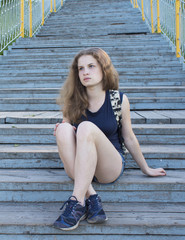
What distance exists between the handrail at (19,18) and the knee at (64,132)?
14.3ft

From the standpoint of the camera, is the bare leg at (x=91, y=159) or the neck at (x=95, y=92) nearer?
the bare leg at (x=91, y=159)

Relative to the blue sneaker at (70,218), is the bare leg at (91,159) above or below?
above

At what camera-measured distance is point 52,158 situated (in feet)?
7.75

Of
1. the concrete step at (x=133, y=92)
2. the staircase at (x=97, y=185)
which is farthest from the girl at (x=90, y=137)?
the concrete step at (x=133, y=92)

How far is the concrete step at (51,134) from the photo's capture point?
262cm

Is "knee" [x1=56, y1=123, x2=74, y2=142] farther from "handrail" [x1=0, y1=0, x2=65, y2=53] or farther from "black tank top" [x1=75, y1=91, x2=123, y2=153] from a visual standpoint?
"handrail" [x1=0, y1=0, x2=65, y2=53]

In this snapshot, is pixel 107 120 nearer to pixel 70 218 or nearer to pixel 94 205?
pixel 94 205

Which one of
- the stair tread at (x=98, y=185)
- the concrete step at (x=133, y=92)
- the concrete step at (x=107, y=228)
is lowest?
the concrete step at (x=107, y=228)

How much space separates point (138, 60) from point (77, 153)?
3.77 metres

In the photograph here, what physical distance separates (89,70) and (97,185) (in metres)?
0.82

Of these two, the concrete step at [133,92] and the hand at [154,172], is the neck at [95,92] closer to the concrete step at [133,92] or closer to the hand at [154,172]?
the hand at [154,172]

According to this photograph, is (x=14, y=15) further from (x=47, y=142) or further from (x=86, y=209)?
(x=86, y=209)

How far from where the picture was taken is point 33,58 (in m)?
5.53

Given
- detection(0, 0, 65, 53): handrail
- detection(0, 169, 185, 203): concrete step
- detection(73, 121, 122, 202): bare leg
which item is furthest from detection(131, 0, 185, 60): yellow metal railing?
detection(73, 121, 122, 202): bare leg
